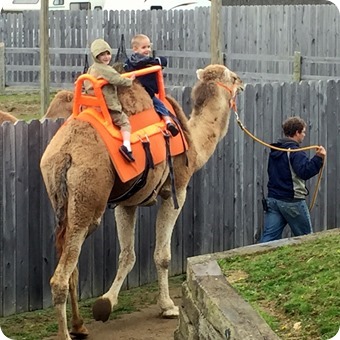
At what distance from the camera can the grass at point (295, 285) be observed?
21.3 ft

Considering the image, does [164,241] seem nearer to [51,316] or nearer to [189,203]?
[51,316]

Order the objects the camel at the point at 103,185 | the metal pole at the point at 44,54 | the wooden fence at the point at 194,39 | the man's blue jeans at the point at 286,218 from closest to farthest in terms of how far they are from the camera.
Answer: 1. the camel at the point at 103,185
2. the man's blue jeans at the point at 286,218
3. the metal pole at the point at 44,54
4. the wooden fence at the point at 194,39

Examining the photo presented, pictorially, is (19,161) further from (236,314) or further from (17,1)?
(17,1)

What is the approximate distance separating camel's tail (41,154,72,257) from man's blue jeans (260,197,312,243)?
114 inches

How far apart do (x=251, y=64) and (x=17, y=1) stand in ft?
43.0

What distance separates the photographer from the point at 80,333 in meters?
8.62

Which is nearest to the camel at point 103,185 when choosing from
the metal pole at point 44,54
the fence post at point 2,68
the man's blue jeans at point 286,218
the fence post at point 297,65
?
the man's blue jeans at point 286,218

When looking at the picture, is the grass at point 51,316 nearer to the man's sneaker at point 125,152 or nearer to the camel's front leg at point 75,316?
the camel's front leg at point 75,316

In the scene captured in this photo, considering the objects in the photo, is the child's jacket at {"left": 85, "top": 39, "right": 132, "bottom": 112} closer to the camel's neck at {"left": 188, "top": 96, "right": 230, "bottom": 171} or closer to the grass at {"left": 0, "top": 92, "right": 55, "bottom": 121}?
the camel's neck at {"left": 188, "top": 96, "right": 230, "bottom": 171}

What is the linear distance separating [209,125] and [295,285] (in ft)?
10.5

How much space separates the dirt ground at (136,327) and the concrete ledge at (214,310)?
839 millimetres

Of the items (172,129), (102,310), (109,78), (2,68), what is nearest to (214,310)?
(102,310)

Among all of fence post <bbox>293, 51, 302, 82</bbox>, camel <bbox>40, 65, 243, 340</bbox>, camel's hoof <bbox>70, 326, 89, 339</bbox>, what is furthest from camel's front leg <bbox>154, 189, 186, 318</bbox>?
fence post <bbox>293, 51, 302, 82</bbox>

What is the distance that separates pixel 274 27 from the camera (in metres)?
22.4
